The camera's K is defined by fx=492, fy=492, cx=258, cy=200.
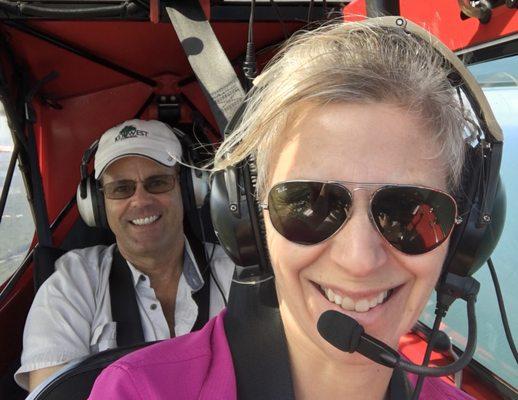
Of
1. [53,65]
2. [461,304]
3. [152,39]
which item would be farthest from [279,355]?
[53,65]

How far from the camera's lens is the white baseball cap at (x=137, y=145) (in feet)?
6.06

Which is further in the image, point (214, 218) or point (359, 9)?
point (359, 9)

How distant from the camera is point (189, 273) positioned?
6.20 ft

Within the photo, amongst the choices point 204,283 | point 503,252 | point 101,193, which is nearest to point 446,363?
point 503,252

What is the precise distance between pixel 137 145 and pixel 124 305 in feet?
1.95

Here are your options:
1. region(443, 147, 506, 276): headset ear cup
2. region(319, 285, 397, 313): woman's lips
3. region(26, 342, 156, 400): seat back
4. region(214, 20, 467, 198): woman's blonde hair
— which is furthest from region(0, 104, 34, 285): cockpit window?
region(443, 147, 506, 276): headset ear cup

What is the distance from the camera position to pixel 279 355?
801 millimetres

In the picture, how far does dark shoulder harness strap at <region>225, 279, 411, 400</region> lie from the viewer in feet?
2.51

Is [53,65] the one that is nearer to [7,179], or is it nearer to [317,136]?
[7,179]

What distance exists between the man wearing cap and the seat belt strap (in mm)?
601

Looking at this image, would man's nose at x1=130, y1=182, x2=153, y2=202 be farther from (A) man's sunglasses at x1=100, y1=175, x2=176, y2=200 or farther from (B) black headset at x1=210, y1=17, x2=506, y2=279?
(B) black headset at x1=210, y1=17, x2=506, y2=279

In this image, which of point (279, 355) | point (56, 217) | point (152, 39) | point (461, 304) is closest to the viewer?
point (279, 355)

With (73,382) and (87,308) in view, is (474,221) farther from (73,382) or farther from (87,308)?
(87,308)

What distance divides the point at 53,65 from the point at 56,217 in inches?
30.0
